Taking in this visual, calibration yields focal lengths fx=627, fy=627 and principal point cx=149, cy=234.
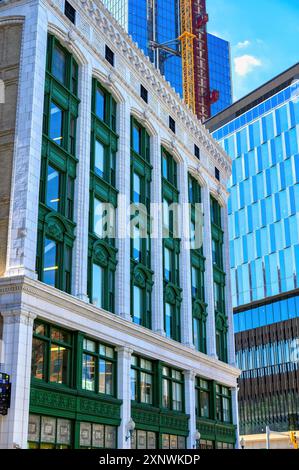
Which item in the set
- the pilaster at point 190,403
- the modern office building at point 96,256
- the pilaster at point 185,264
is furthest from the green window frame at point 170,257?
the pilaster at point 190,403

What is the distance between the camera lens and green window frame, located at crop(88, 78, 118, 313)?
117 ft

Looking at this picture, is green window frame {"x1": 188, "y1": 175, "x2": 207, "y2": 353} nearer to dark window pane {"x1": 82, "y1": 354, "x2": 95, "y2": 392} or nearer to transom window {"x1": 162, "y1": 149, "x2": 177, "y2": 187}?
transom window {"x1": 162, "y1": 149, "x2": 177, "y2": 187}

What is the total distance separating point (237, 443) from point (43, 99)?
32.9 m

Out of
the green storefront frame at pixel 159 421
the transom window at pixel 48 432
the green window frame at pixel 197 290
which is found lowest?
the transom window at pixel 48 432

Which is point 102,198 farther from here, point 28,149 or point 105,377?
point 105,377

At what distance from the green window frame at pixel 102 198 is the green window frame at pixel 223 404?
56.0ft

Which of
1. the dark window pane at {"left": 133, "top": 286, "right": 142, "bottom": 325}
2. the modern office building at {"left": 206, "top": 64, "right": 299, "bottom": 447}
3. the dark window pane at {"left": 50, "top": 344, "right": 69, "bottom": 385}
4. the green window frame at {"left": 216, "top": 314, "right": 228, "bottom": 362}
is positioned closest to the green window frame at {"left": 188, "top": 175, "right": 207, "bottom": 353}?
the green window frame at {"left": 216, "top": 314, "right": 228, "bottom": 362}

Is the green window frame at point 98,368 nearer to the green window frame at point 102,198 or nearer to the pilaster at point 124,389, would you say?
the pilaster at point 124,389

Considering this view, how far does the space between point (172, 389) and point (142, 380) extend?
4354mm

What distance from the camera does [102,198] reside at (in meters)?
37.6

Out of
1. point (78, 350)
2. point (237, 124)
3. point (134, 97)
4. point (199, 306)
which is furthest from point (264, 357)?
point (78, 350)

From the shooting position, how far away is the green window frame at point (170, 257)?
44312 mm

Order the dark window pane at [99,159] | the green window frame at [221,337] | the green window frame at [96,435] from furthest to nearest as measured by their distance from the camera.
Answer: the green window frame at [221,337] → the dark window pane at [99,159] → the green window frame at [96,435]

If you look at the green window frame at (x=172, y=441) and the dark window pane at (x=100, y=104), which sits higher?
the dark window pane at (x=100, y=104)
